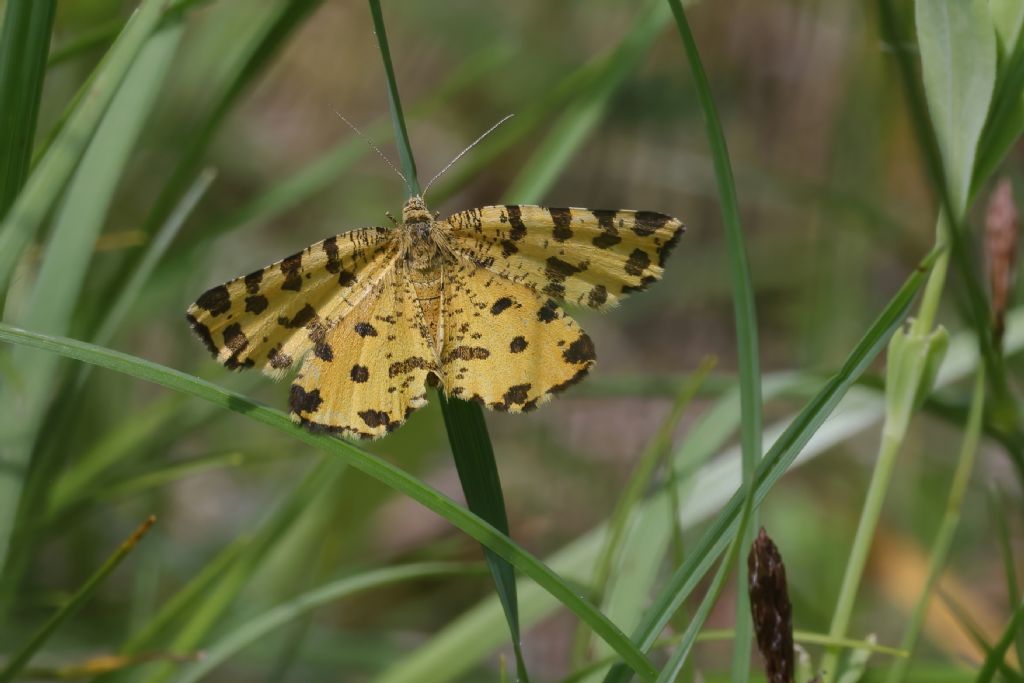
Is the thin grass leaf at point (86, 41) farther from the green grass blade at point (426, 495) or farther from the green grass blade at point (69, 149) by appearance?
the green grass blade at point (426, 495)

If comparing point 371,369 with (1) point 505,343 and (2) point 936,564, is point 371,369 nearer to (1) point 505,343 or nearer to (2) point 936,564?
(1) point 505,343

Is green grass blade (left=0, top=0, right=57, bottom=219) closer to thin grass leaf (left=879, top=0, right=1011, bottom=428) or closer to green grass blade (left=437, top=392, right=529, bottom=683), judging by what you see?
green grass blade (left=437, top=392, right=529, bottom=683)

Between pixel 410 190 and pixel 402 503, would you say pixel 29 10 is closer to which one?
pixel 410 190

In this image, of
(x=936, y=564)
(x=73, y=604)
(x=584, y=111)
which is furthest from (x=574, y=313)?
(x=73, y=604)

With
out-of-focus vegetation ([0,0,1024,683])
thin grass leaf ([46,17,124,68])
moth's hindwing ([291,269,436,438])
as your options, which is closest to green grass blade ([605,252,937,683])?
out-of-focus vegetation ([0,0,1024,683])

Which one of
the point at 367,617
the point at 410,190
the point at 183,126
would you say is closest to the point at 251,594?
the point at 367,617

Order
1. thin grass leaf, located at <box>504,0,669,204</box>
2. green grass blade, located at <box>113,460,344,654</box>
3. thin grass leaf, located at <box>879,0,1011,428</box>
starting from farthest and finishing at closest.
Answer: thin grass leaf, located at <box>504,0,669,204</box>, green grass blade, located at <box>113,460,344,654</box>, thin grass leaf, located at <box>879,0,1011,428</box>
